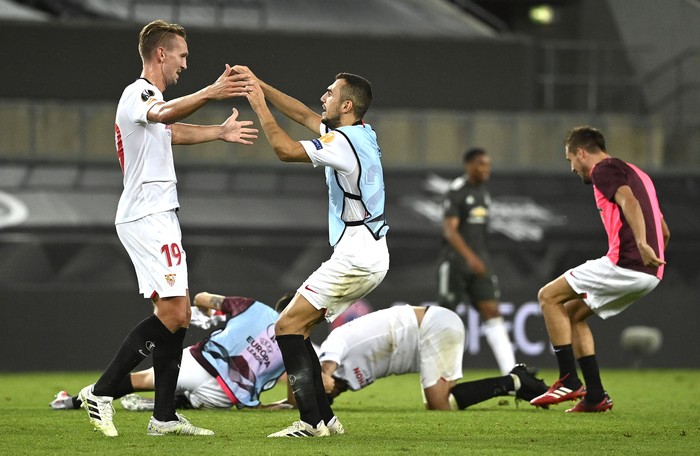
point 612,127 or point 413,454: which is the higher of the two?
point 612,127

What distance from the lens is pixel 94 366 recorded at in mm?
14070

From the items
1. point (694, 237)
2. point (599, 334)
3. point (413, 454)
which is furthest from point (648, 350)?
point (413, 454)

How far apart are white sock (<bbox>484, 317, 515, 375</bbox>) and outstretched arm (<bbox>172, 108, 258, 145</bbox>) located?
16.8 feet

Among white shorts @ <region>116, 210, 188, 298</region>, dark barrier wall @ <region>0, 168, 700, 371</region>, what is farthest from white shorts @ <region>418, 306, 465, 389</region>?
dark barrier wall @ <region>0, 168, 700, 371</region>

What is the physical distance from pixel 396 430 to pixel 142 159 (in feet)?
7.04

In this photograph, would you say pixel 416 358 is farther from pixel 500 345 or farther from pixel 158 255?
pixel 158 255

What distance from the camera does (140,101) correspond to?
22.8 ft

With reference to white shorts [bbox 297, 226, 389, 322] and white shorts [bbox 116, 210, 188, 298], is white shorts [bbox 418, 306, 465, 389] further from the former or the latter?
white shorts [bbox 116, 210, 188, 298]

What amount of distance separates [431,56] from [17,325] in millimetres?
8485

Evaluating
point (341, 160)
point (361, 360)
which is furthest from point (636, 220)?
point (341, 160)

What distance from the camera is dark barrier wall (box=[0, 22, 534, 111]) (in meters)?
19.0

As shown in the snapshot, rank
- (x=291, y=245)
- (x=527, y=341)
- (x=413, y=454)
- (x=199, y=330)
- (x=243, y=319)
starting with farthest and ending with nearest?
1. (x=291, y=245)
2. (x=527, y=341)
3. (x=199, y=330)
4. (x=243, y=319)
5. (x=413, y=454)

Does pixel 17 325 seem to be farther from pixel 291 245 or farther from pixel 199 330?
pixel 291 245

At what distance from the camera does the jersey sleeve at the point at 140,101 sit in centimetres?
691
